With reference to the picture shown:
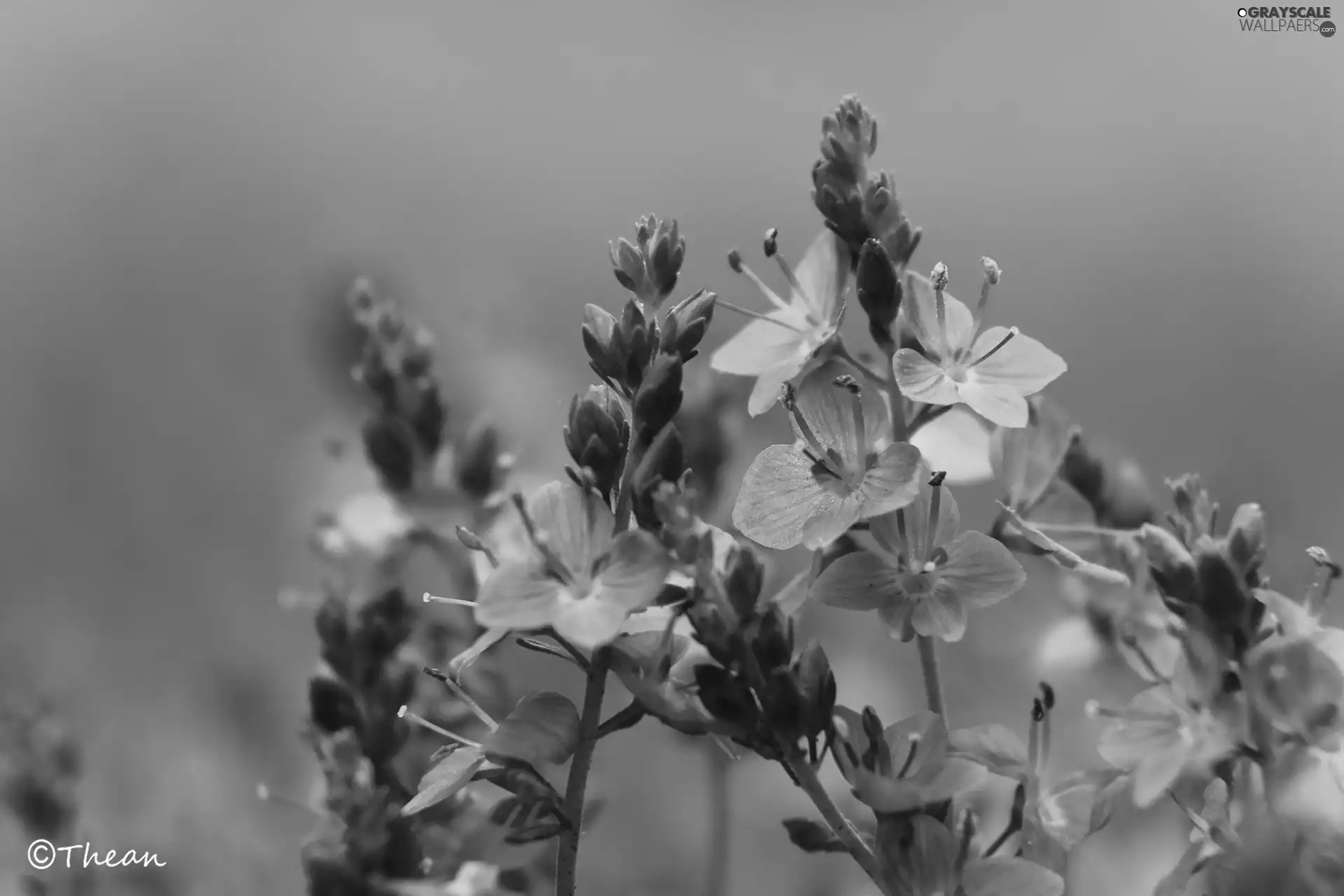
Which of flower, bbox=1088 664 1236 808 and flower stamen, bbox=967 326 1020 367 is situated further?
flower stamen, bbox=967 326 1020 367

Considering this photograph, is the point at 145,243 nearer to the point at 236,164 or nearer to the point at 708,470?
the point at 236,164

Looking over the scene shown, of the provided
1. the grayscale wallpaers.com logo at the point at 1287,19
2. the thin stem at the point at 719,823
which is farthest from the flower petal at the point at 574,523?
the grayscale wallpaers.com logo at the point at 1287,19

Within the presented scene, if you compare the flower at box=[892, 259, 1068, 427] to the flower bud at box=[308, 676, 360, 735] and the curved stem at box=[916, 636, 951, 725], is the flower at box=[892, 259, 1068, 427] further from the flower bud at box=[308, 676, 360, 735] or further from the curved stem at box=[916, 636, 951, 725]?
the flower bud at box=[308, 676, 360, 735]

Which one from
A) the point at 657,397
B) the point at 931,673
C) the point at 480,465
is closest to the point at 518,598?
the point at 657,397

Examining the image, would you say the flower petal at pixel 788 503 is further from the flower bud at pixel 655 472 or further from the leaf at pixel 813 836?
the leaf at pixel 813 836

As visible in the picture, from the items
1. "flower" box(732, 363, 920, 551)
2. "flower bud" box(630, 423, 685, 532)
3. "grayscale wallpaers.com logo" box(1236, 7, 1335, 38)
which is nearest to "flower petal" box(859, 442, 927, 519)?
"flower" box(732, 363, 920, 551)
